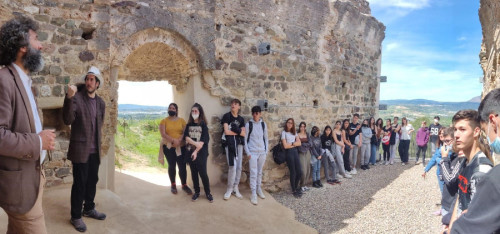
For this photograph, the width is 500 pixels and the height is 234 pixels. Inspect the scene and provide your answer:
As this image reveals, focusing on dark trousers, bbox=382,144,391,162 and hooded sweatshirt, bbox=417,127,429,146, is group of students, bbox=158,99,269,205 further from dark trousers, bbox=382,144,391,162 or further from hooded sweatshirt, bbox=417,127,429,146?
hooded sweatshirt, bbox=417,127,429,146

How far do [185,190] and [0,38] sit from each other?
12.2 ft

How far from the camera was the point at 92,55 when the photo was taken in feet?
14.9

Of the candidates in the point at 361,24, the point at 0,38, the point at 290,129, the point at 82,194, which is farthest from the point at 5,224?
the point at 361,24

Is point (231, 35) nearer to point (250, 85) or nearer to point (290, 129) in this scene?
point (250, 85)

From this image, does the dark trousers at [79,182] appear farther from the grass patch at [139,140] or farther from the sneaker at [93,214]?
the grass patch at [139,140]

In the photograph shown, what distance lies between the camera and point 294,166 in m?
6.27

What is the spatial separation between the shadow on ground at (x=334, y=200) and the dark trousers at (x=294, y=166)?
0.26m

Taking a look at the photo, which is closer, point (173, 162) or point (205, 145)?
point (205, 145)

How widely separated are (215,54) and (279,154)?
2335mm

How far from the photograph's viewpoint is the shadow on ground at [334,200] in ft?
17.0

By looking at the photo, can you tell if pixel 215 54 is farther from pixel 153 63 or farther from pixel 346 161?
pixel 346 161

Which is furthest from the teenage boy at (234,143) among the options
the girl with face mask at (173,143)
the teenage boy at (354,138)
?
the teenage boy at (354,138)

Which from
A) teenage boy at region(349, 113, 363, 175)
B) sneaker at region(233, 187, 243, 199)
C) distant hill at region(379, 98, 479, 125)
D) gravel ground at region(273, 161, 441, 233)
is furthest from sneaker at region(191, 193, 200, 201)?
distant hill at region(379, 98, 479, 125)

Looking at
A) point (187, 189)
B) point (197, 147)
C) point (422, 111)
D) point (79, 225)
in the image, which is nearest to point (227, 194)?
point (187, 189)
